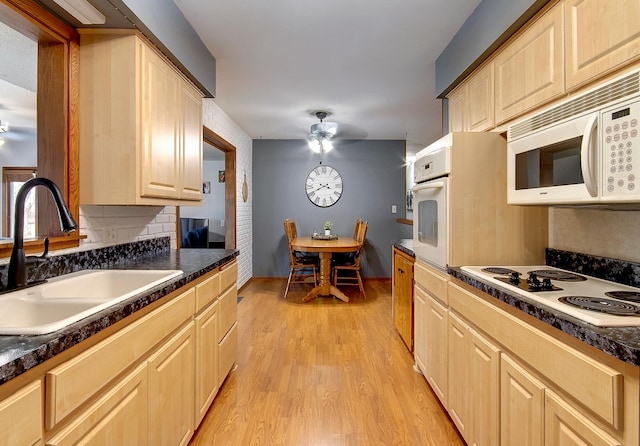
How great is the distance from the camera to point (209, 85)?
250cm

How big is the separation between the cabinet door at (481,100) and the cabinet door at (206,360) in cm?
189

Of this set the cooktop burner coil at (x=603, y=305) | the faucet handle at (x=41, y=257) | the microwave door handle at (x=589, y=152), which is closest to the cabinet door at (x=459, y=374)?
the cooktop burner coil at (x=603, y=305)

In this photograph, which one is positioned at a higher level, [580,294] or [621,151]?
[621,151]

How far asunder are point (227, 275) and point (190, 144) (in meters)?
0.89

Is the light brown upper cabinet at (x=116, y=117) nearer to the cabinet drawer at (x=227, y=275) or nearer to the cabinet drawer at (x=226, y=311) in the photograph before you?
the cabinet drawer at (x=227, y=275)

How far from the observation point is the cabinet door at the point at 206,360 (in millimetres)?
1732

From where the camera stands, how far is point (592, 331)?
85 centimetres

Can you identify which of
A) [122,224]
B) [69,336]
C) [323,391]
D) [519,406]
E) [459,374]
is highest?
[122,224]

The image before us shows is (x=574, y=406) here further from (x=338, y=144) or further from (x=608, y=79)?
(x=338, y=144)

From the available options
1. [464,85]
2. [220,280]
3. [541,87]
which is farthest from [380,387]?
[464,85]

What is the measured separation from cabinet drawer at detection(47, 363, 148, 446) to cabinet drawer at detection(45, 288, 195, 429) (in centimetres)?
4

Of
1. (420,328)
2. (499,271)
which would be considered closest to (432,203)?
(499,271)

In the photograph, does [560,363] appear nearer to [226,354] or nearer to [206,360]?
[206,360]

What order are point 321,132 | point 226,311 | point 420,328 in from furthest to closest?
point 321,132
point 420,328
point 226,311
